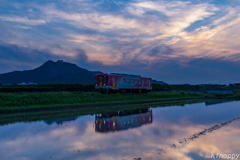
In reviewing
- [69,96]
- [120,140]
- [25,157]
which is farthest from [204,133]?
[69,96]

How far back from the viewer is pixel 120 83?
34.5 meters

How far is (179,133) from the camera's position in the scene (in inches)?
487

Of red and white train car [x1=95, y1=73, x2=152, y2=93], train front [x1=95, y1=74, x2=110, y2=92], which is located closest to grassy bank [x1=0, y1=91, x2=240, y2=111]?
red and white train car [x1=95, y1=73, x2=152, y2=93]

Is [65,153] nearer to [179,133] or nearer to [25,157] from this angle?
[25,157]

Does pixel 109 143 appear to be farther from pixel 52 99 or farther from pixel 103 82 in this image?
pixel 103 82

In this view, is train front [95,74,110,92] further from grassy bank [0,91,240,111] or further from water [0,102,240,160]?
water [0,102,240,160]

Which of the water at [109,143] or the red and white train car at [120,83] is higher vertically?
the red and white train car at [120,83]

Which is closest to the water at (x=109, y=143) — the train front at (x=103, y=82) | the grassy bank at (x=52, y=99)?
the grassy bank at (x=52, y=99)

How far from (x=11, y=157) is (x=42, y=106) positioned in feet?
48.8

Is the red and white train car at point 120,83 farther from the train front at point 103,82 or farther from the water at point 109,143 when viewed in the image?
the water at point 109,143

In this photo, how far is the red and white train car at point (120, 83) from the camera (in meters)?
32.5

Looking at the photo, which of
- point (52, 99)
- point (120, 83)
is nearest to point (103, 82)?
point (120, 83)

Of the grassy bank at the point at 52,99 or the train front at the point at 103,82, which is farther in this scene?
the train front at the point at 103,82

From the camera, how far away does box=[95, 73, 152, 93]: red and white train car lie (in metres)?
32.5
